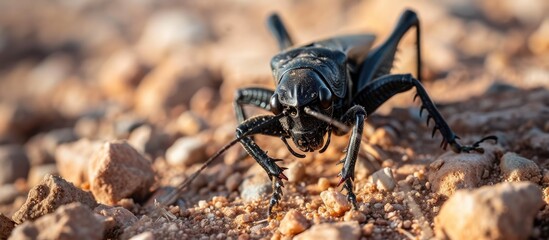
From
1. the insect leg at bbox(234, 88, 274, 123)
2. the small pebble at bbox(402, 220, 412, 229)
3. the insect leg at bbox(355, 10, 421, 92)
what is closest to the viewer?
the small pebble at bbox(402, 220, 412, 229)

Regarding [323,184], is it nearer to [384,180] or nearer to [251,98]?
[384,180]

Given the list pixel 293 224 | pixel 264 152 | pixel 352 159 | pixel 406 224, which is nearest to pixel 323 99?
pixel 352 159

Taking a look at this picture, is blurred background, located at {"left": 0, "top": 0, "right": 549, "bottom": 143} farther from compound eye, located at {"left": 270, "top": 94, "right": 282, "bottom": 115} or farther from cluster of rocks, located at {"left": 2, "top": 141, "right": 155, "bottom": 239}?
cluster of rocks, located at {"left": 2, "top": 141, "right": 155, "bottom": 239}

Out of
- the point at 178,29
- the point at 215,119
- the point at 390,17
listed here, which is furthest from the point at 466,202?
the point at 178,29

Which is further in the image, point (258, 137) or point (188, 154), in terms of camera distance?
point (258, 137)

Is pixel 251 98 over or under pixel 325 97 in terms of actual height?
over

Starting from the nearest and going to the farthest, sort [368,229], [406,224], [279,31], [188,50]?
[368,229]
[406,224]
[279,31]
[188,50]

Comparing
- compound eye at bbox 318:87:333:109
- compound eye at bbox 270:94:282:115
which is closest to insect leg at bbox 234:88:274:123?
compound eye at bbox 270:94:282:115
